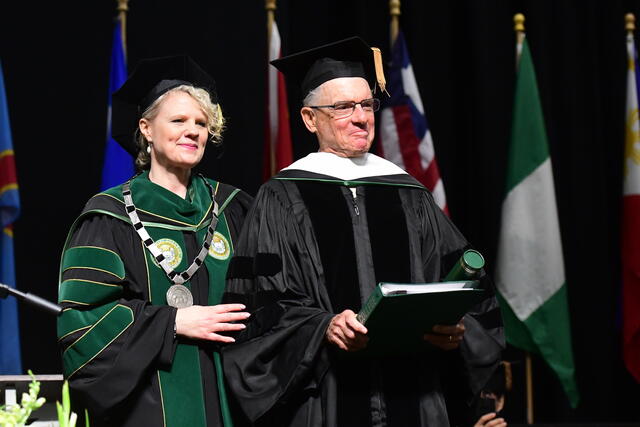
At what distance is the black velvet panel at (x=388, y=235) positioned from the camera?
336 centimetres

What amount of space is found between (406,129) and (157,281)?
2617 mm

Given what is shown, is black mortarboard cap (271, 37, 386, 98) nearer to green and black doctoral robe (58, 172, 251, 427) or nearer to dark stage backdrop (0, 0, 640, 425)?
green and black doctoral robe (58, 172, 251, 427)

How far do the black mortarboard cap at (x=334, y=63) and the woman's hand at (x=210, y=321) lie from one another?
0.82 m

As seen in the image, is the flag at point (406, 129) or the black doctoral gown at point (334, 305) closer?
the black doctoral gown at point (334, 305)

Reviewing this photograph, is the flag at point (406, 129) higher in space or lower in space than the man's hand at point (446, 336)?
higher

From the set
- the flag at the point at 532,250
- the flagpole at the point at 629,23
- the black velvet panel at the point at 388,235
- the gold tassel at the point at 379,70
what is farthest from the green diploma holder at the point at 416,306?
the flagpole at the point at 629,23

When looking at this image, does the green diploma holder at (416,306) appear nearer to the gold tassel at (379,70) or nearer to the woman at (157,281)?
the woman at (157,281)

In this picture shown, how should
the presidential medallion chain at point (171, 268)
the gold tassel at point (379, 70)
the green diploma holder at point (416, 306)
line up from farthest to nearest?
the gold tassel at point (379, 70) → the presidential medallion chain at point (171, 268) → the green diploma holder at point (416, 306)

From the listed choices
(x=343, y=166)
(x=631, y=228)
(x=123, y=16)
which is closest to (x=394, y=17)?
(x=123, y=16)

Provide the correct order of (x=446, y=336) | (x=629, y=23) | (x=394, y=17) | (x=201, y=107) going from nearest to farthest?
(x=446, y=336)
(x=201, y=107)
(x=394, y=17)
(x=629, y=23)

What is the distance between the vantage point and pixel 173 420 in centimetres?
335

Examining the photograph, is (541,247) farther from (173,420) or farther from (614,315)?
(173,420)

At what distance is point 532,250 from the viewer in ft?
19.4

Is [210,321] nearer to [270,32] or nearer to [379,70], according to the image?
[379,70]
